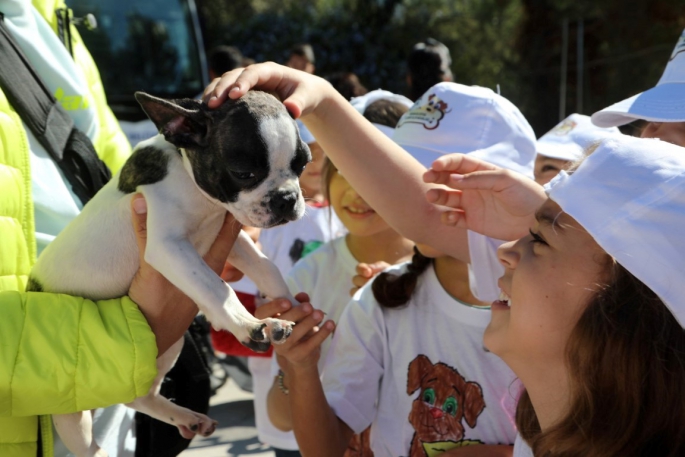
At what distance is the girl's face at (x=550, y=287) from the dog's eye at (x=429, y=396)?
55 centimetres

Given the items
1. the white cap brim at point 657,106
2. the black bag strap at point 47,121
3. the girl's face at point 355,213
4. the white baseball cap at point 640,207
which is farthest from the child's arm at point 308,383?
the white cap brim at point 657,106

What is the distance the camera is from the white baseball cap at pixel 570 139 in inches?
151

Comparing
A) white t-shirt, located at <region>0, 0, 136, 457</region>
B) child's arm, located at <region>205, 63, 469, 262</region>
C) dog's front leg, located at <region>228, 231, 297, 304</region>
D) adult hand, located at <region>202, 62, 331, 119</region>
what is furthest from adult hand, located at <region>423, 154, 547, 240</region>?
white t-shirt, located at <region>0, 0, 136, 457</region>

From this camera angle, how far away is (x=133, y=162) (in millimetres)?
2234

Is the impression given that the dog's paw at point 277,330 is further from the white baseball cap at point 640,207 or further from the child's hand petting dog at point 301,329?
the white baseball cap at point 640,207

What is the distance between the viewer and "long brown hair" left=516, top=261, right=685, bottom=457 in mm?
1616

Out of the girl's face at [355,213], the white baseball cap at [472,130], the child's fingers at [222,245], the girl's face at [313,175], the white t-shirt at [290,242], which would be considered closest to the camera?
the child's fingers at [222,245]

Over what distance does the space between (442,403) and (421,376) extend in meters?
0.11

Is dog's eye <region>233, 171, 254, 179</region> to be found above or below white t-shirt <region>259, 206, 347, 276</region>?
above

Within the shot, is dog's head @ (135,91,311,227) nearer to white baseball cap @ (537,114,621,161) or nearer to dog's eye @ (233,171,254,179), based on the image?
dog's eye @ (233,171,254,179)

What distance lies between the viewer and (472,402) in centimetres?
237

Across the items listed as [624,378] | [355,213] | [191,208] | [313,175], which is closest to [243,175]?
[191,208]

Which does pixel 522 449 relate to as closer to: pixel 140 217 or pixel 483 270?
pixel 483 270

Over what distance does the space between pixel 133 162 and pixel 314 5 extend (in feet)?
64.4
